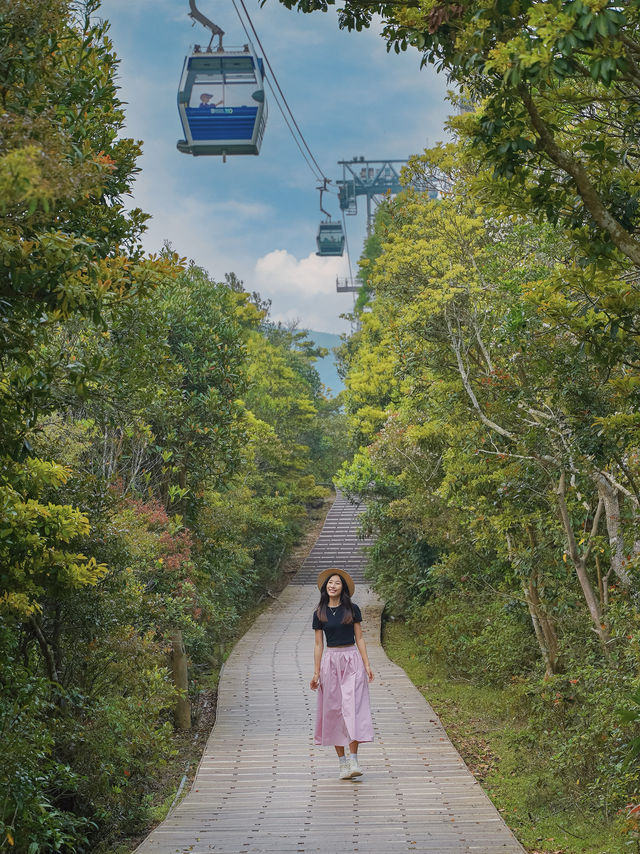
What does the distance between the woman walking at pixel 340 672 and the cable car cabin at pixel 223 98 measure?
18276 millimetres

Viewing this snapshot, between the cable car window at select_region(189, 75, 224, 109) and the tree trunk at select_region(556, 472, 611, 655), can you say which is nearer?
the tree trunk at select_region(556, 472, 611, 655)

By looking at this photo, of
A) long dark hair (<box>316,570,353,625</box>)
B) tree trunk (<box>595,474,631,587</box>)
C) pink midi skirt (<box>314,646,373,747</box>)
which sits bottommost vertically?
pink midi skirt (<box>314,646,373,747</box>)

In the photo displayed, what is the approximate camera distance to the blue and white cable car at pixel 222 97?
23.3 m

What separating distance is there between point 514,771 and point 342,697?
319 cm

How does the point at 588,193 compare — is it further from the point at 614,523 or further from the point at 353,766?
the point at 353,766

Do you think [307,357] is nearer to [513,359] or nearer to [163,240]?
[163,240]

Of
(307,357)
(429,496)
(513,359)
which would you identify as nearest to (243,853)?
(513,359)

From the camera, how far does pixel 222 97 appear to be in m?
23.4

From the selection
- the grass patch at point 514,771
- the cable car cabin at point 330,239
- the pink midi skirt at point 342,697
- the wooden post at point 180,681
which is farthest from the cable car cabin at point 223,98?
the cable car cabin at point 330,239

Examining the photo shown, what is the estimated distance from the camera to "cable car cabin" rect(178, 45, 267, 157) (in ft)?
76.4

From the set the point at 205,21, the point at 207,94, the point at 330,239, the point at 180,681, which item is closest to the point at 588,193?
the point at 180,681

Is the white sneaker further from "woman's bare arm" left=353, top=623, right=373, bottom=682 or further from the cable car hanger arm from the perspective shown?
the cable car hanger arm

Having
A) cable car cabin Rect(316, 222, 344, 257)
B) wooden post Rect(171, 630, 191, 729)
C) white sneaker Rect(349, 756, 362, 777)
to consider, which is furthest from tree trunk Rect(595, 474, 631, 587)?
cable car cabin Rect(316, 222, 344, 257)

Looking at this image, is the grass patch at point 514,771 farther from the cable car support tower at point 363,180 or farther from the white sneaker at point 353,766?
the cable car support tower at point 363,180
